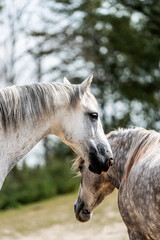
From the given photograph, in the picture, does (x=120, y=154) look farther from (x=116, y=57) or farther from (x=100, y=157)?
(x=116, y=57)

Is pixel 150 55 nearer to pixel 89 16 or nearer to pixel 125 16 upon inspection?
pixel 125 16

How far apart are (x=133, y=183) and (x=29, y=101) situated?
4.39 ft

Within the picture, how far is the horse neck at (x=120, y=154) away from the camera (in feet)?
15.6

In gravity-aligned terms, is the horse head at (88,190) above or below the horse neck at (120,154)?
below

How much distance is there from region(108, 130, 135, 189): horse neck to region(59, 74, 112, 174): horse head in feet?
3.38

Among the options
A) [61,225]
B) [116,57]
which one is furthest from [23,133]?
[116,57]

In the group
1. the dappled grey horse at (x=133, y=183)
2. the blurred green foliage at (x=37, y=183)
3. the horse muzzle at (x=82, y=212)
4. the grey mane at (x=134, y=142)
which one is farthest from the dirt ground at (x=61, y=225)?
the grey mane at (x=134, y=142)

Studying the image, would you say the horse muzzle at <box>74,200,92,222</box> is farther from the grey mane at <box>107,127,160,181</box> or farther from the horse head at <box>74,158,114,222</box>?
the grey mane at <box>107,127,160,181</box>

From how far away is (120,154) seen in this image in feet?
15.8

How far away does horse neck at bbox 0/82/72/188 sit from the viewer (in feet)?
11.7

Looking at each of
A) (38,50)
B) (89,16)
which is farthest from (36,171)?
(89,16)

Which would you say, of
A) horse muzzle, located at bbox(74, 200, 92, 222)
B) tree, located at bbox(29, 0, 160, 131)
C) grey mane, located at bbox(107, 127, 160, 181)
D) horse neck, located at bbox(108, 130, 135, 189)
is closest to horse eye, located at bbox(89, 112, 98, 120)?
grey mane, located at bbox(107, 127, 160, 181)

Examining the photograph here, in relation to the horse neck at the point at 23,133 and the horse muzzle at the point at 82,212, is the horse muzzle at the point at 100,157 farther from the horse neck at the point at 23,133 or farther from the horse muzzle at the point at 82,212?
the horse muzzle at the point at 82,212

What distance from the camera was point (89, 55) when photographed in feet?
72.4
